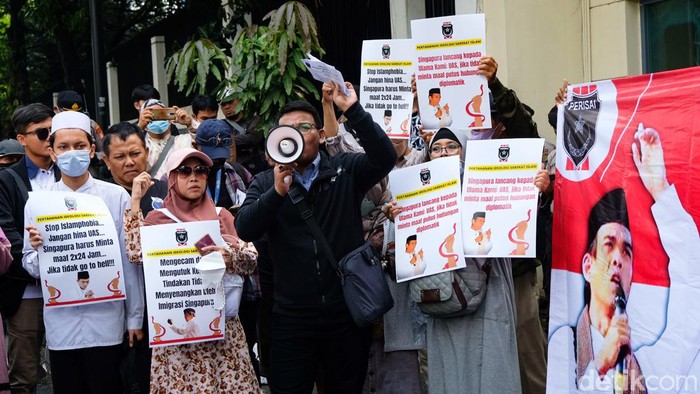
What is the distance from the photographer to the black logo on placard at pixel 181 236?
5961 millimetres

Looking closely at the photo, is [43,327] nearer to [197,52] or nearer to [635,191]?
[197,52]

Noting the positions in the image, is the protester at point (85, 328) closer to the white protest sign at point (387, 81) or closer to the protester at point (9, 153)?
the white protest sign at point (387, 81)

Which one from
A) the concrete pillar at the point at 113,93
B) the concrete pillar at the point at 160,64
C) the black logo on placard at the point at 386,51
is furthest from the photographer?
the concrete pillar at the point at 113,93

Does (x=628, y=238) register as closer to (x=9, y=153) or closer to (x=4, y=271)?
(x=4, y=271)

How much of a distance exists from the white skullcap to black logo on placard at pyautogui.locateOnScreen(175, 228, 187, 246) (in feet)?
3.63

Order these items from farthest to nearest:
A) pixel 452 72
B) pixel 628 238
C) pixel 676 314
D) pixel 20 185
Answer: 1. pixel 20 185
2. pixel 452 72
3. pixel 628 238
4. pixel 676 314

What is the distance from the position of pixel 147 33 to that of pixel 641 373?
1453cm

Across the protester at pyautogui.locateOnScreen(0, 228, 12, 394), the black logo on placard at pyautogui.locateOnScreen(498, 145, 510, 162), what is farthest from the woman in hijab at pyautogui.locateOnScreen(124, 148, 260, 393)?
the black logo on placard at pyautogui.locateOnScreen(498, 145, 510, 162)

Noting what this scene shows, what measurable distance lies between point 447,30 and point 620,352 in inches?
88.4

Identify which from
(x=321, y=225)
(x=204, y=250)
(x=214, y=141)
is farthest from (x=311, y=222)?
(x=214, y=141)

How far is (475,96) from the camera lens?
6.35 meters

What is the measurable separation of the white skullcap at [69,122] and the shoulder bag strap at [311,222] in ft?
5.27

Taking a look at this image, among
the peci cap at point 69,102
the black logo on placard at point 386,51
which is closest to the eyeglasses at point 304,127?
Result: the black logo on placard at point 386,51

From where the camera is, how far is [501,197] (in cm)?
600
